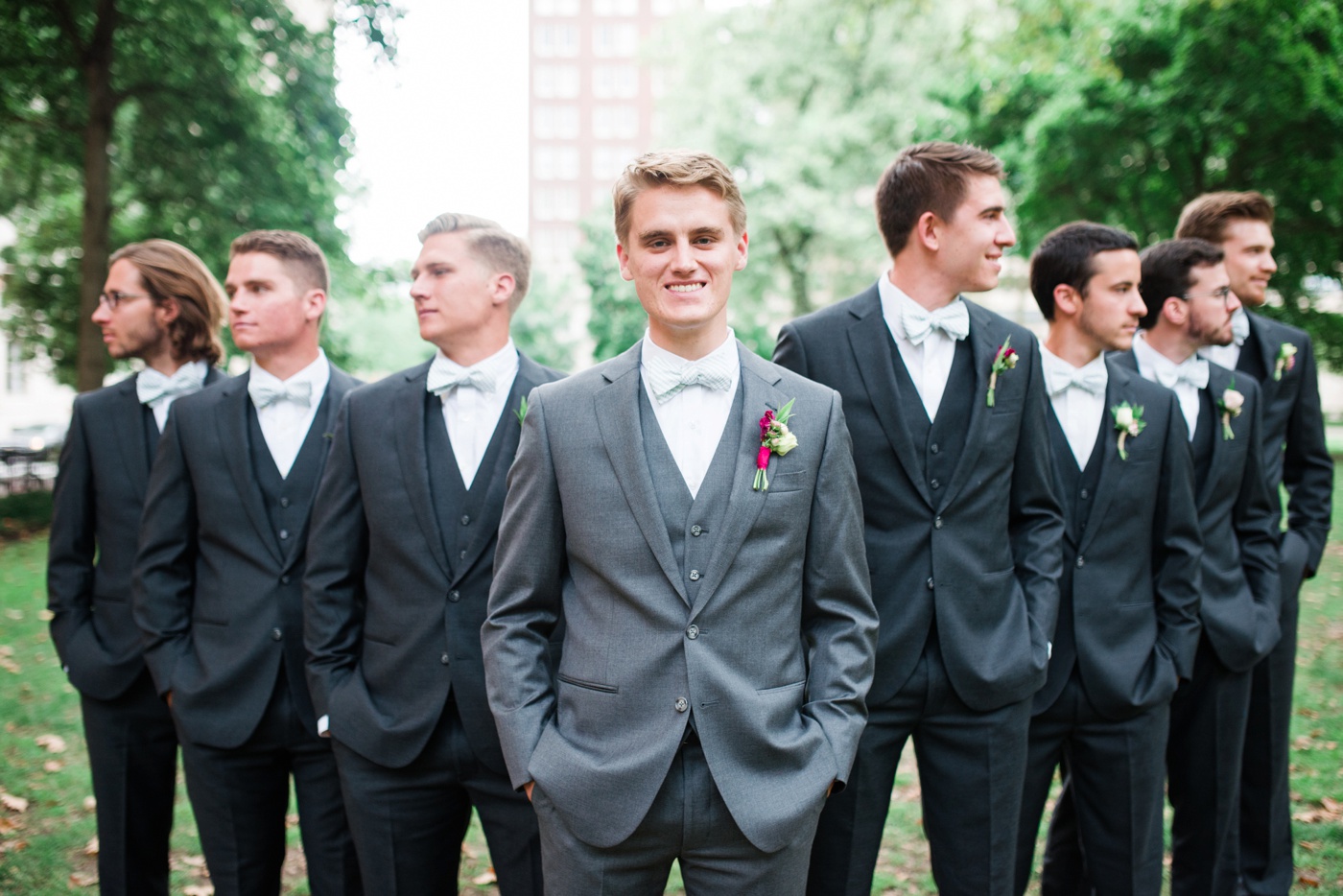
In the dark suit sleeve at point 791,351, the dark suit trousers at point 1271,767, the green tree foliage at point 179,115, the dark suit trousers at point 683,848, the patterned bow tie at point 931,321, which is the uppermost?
the green tree foliage at point 179,115

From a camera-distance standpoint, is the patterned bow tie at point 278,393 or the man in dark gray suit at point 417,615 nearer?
the man in dark gray suit at point 417,615

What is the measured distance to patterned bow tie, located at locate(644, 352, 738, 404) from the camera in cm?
282

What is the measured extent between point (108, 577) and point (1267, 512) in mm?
5031

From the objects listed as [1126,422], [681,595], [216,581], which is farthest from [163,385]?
[1126,422]

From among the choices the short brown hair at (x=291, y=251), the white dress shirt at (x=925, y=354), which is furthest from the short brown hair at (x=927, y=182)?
the short brown hair at (x=291, y=251)

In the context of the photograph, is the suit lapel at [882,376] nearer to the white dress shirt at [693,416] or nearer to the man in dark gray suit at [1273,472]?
the white dress shirt at [693,416]

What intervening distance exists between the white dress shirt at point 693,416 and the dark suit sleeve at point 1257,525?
108 inches

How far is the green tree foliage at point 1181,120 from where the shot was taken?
627 inches

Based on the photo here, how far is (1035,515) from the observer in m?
3.53

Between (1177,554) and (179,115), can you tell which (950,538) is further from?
(179,115)

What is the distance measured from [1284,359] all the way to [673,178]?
3607 millimetres

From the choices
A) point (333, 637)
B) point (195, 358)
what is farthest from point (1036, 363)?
point (195, 358)

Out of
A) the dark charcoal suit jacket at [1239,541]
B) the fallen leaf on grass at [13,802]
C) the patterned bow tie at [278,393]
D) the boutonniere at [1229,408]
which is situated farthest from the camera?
the fallen leaf on grass at [13,802]

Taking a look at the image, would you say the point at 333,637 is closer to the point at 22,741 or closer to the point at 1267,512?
the point at 1267,512
